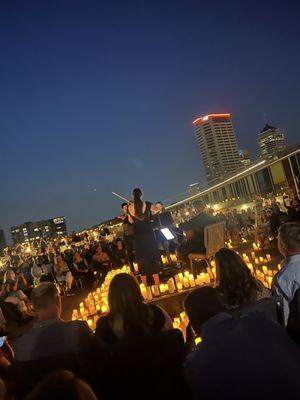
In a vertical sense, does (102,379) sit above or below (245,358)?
below

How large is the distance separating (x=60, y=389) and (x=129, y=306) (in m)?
1.74

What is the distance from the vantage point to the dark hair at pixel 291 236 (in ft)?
12.9

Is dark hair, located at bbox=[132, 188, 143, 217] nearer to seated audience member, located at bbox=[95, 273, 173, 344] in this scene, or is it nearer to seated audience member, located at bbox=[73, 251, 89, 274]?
seated audience member, located at bbox=[95, 273, 173, 344]

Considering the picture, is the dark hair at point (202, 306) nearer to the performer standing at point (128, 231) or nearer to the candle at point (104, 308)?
the candle at point (104, 308)

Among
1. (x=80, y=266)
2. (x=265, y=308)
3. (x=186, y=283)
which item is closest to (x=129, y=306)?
(x=265, y=308)

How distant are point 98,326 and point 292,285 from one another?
1961 mm

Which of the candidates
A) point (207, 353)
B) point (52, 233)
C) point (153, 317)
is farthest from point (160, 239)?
point (52, 233)

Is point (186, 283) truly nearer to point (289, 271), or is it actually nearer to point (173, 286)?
point (173, 286)

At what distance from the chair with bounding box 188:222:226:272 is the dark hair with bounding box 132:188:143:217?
5.97 ft

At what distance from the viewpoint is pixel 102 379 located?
295 cm

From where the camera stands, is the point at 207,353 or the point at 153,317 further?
the point at 153,317

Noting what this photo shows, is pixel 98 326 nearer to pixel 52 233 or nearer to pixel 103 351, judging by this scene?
pixel 103 351

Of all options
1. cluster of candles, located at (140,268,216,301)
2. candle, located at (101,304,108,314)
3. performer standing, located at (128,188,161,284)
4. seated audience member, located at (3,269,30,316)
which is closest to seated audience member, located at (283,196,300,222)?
performer standing, located at (128,188,161,284)

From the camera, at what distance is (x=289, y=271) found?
370 centimetres
